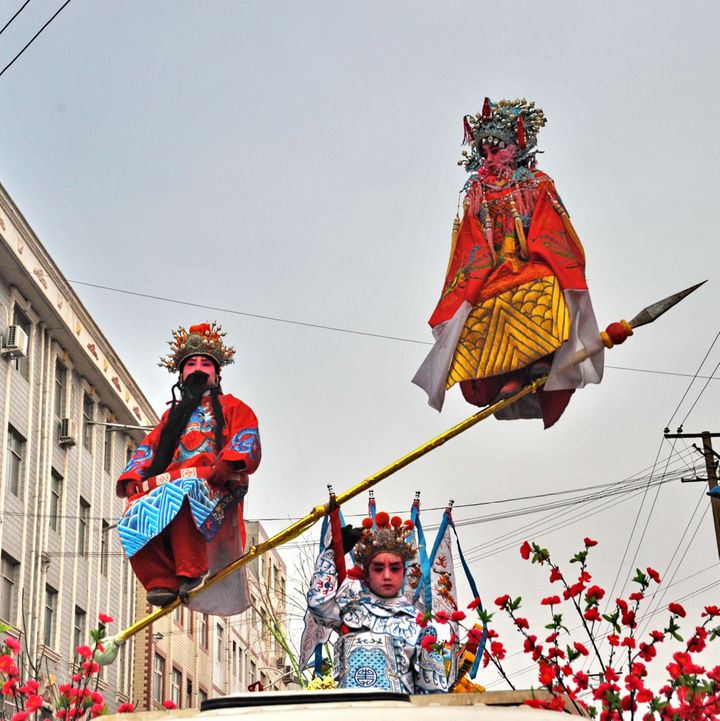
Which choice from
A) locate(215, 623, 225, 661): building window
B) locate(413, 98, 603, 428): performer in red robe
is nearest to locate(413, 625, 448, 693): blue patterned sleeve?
locate(413, 98, 603, 428): performer in red robe

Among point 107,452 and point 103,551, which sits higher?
point 107,452

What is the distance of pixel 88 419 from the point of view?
125ft

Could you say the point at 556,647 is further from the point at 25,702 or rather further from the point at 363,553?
the point at 25,702

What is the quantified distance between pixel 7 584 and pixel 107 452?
28.3 ft

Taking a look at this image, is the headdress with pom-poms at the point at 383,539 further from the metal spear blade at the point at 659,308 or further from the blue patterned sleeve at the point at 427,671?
the metal spear blade at the point at 659,308

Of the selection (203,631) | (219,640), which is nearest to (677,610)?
(203,631)

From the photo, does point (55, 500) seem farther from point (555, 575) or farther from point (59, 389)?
point (555, 575)

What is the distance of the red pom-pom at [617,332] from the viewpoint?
43.3ft

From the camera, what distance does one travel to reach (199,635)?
4669cm

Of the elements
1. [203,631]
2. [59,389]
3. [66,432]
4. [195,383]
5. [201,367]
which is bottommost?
[195,383]

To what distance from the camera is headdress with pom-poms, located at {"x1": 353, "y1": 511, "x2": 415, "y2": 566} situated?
13.6m

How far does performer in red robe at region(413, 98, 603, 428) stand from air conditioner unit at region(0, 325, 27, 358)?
1916 cm

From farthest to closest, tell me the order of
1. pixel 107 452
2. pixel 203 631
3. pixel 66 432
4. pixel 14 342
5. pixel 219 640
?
1. pixel 219 640
2. pixel 203 631
3. pixel 107 452
4. pixel 66 432
5. pixel 14 342

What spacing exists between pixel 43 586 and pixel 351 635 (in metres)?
21.5
